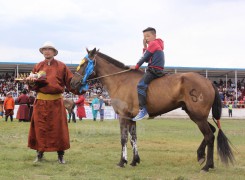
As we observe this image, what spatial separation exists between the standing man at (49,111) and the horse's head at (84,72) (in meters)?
0.28

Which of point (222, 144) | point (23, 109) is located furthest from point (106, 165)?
point (23, 109)

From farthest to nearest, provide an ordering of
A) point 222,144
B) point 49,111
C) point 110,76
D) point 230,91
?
point 230,91
point 110,76
point 49,111
point 222,144

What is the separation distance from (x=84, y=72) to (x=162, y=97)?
1785 millimetres

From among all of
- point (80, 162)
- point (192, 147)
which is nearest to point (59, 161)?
point (80, 162)

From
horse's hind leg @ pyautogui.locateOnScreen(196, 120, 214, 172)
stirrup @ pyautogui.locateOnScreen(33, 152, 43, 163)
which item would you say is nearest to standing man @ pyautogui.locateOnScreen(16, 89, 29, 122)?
stirrup @ pyautogui.locateOnScreen(33, 152, 43, 163)

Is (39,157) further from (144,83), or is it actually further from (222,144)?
(222,144)

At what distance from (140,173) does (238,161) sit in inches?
109

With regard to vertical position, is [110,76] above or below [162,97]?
above

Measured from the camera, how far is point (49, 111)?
870cm

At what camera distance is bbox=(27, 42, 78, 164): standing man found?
340 inches

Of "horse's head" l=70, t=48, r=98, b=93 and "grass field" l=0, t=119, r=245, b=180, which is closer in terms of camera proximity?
"grass field" l=0, t=119, r=245, b=180

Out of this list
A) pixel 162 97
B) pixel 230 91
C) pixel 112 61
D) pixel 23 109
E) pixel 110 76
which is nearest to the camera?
pixel 162 97

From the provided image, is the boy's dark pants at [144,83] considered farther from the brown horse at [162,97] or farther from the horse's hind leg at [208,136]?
the horse's hind leg at [208,136]

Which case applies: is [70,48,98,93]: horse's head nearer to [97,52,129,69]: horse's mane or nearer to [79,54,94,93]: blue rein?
[79,54,94,93]: blue rein
